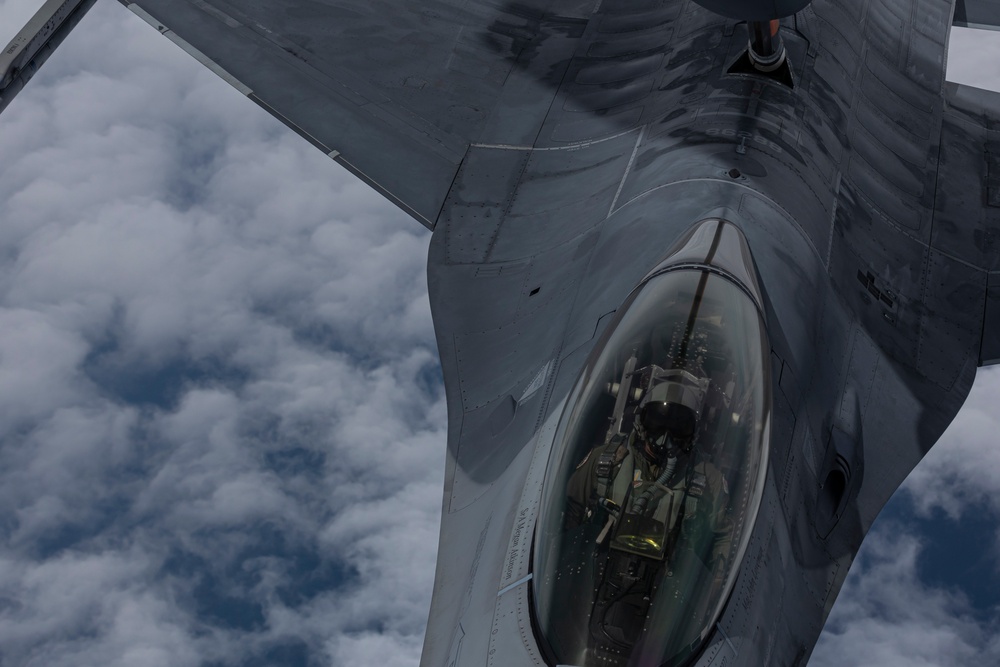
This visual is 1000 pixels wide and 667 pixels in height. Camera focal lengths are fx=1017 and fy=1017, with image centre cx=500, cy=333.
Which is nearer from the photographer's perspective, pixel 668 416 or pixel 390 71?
pixel 668 416

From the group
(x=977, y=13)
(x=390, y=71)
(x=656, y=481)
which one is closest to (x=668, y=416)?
(x=656, y=481)

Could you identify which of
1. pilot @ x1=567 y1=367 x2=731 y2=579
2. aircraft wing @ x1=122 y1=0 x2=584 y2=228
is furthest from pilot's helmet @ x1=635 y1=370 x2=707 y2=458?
aircraft wing @ x1=122 y1=0 x2=584 y2=228

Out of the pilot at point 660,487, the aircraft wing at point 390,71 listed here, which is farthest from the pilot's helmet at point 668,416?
the aircraft wing at point 390,71

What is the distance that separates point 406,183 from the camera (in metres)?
11.4

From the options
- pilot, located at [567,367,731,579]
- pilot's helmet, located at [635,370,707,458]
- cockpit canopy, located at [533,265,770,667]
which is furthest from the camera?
pilot's helmet, located at [635,370,707,458]

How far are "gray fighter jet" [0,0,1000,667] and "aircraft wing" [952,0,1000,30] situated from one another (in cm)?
7

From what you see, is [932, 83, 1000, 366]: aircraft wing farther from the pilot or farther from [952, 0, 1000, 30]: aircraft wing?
the pilot

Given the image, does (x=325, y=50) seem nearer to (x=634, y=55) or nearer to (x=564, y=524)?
(x=634, y=55)

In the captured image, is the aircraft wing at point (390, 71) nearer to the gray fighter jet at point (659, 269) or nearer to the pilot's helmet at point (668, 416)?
the gray fighter jet at point (659, 269)

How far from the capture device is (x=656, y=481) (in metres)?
6.36

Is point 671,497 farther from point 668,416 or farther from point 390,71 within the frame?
point 390,71

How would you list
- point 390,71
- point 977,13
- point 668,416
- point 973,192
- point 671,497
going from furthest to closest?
1. point 977,13
2. point 390,71
3. point 973,192
4. point 668,416
5. point 671,497

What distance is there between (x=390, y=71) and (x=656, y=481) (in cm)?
776

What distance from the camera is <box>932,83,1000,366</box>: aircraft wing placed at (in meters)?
10.9
